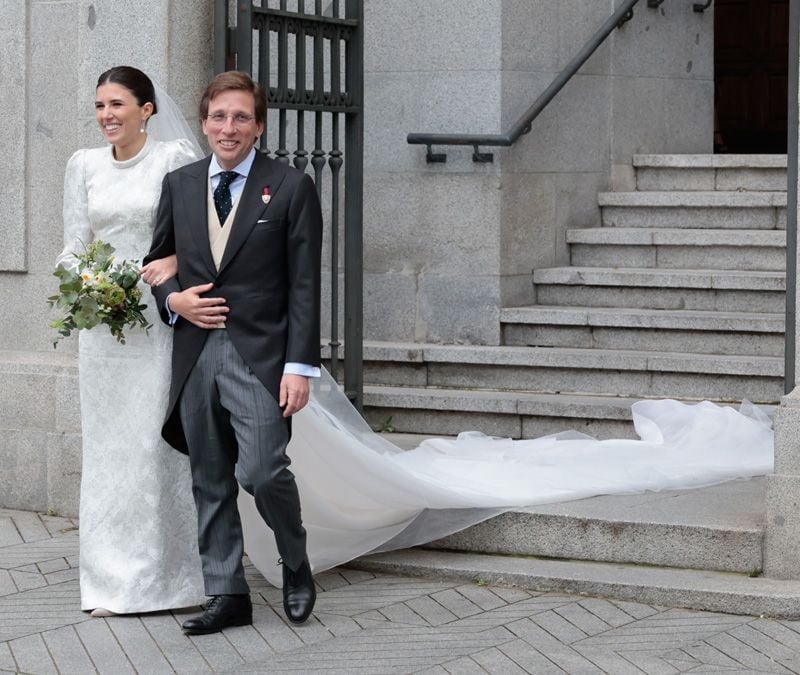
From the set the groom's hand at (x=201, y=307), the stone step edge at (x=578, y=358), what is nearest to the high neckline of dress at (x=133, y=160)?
the groom's hand at (x=201, y=307)

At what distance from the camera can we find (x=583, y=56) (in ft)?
30.8

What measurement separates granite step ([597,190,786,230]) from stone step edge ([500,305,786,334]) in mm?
799

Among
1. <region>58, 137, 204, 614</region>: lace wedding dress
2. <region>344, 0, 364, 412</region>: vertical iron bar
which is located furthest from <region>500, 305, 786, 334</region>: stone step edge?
<region>58, 137, 204, 614</region>: lace wedding dress

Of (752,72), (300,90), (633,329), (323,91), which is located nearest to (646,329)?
(633,329)

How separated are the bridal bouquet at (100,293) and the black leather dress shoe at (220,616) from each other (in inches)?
41.4

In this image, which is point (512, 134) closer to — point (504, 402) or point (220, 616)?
point (504, 402)

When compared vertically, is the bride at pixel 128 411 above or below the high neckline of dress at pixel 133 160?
below

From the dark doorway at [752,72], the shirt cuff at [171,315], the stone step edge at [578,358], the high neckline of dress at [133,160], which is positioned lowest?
the stone step edge at [578,358]

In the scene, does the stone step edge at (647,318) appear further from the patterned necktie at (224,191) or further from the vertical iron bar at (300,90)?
the patterned necktie at (224,191)

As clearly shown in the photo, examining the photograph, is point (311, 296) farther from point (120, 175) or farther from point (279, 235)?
point (120, 175)

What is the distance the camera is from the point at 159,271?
19.3 ft

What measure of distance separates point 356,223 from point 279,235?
2.31m

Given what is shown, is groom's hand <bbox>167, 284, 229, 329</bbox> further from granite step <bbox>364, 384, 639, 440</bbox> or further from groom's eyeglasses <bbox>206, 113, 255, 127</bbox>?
granite step <bbox>364, 384, 639, 440</bbox>

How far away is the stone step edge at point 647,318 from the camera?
8.43 metres
